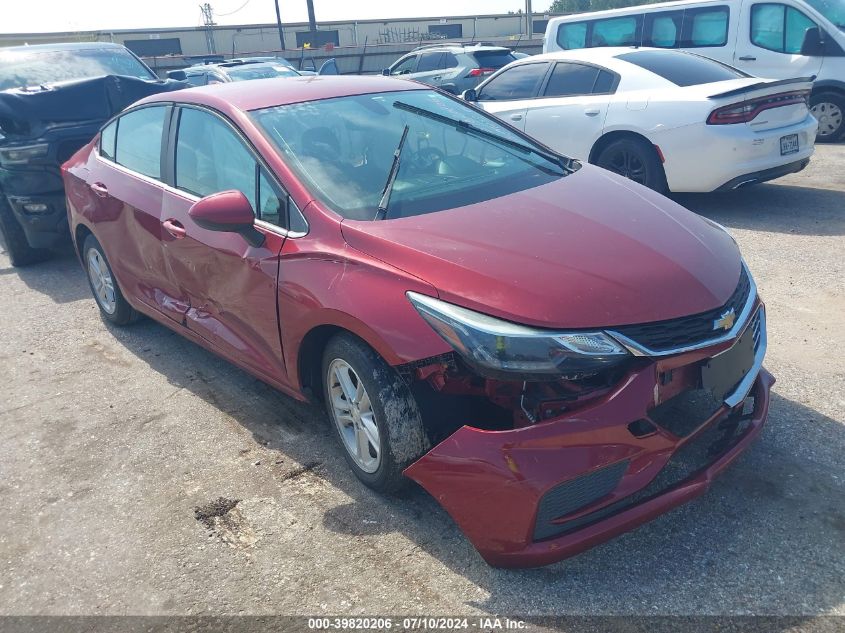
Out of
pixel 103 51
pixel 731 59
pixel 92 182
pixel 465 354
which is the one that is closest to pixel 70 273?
pixel 92 182

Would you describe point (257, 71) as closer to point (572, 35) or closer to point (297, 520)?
point (572, 35)

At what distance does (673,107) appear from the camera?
22.2 ft

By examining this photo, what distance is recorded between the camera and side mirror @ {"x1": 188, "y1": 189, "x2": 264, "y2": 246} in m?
3.24

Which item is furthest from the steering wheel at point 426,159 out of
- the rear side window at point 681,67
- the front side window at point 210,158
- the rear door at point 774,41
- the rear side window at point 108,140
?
the rear door at point 774,41

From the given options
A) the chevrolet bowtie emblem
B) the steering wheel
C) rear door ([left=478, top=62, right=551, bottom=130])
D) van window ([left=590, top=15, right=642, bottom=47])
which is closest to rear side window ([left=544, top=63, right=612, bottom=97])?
rear door ([left=478, top=62, right=551, bottom=130])

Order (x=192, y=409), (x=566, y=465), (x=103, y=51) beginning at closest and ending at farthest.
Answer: (x=566, y=465), (x=192, y=409), (x=103, y=51)

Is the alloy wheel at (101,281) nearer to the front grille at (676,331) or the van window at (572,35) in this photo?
the front grille at (676,331)

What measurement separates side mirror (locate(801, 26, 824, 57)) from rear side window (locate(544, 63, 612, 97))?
4.08m

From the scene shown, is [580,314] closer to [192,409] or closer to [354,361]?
[354,361]

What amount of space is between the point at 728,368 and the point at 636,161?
15.7ft

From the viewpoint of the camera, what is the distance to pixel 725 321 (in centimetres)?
269

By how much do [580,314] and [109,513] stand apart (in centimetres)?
222

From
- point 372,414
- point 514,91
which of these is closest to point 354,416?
point 372,414

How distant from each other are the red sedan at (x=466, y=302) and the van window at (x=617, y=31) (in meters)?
8.11
